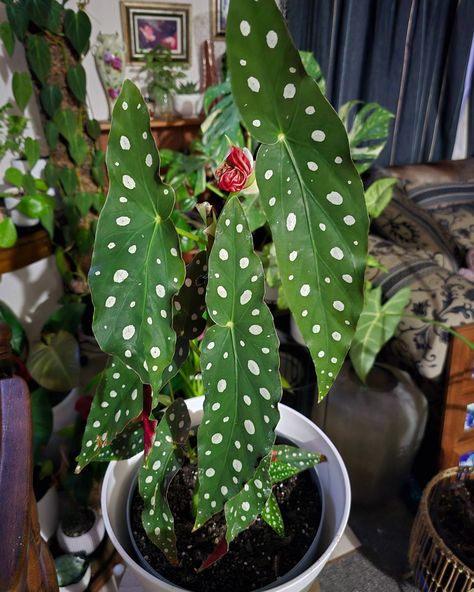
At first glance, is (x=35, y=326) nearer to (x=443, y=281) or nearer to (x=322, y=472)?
(x=322, y=472)

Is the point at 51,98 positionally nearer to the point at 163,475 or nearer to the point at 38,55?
the point at 38,55

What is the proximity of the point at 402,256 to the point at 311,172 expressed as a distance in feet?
4.10

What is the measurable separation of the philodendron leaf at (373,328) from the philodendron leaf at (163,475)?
28.9 inches

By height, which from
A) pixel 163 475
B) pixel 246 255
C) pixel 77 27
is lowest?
pixel 163 475

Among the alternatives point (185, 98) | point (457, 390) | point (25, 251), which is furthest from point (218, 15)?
point (457, 390)

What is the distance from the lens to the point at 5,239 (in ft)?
4.49

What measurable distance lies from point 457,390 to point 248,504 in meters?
0.94

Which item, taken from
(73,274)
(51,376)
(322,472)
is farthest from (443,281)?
(73,274)

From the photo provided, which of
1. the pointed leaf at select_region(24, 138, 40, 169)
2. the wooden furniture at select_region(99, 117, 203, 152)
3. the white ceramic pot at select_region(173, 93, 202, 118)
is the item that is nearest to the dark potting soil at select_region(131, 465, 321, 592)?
the pointed leaf at select_region(24, 138, 40, 169)

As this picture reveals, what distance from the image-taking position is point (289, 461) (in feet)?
2.41

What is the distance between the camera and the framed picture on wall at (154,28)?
1948 millimetres

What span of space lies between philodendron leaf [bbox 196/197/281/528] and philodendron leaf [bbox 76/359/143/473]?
125 mm

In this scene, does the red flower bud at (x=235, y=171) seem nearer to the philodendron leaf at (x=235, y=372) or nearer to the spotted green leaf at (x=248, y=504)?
the philodendron leaf at (x=235, y=372)

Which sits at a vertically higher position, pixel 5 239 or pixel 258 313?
pixel 258 313
